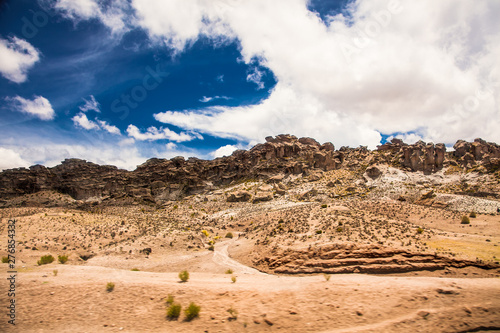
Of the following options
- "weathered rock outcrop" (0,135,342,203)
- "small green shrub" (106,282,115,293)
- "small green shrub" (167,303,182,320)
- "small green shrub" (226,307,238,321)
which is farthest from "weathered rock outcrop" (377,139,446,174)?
"small green shrub" (106,282,115,293)

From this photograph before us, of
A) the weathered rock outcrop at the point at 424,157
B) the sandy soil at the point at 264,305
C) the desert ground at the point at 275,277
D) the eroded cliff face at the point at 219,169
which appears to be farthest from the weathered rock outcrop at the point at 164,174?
the sandy soil at the point at 264,305

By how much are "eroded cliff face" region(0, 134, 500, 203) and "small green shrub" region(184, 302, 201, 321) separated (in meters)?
64.3

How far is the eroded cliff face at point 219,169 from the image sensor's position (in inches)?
2591

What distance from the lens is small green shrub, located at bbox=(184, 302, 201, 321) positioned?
9.62m

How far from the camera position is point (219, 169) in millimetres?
92438

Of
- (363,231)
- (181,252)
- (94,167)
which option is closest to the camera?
(363,231)

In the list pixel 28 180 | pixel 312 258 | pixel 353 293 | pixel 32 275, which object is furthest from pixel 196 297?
pixel 28 180

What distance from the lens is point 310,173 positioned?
7400 centimetres

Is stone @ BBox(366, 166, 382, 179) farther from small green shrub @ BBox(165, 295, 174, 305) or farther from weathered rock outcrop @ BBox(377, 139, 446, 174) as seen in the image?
small green shrub @ BBox(165, 295, 174, 305)

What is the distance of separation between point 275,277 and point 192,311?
7.82 m

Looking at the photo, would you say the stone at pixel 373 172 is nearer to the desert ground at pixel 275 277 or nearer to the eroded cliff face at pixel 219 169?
the eroded cliff face at pixel 219 169

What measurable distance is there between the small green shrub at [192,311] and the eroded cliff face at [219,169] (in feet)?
211

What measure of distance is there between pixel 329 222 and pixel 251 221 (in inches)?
734

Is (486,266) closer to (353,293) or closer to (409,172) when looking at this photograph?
(353,293)
